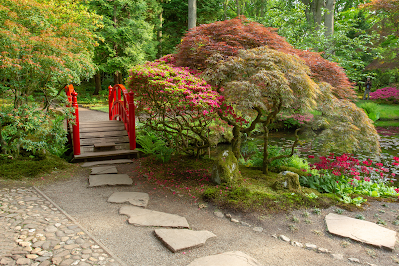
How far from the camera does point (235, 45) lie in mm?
5285

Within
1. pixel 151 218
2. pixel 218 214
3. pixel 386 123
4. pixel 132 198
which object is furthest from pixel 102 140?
pixel 386 123

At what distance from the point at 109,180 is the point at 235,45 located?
3.65 m

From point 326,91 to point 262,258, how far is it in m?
3.60

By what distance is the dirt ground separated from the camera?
2969 mm

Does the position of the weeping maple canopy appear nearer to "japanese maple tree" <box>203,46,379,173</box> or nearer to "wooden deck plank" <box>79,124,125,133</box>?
"japanese maple tree" <box>203,46,379,173</box>

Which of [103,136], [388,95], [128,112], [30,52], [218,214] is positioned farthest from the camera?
[388,95]

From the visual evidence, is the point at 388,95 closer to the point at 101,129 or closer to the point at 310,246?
the point at 101,129

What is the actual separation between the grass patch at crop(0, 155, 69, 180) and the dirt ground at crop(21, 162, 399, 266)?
69 centimetres

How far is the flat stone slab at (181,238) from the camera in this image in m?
3.03

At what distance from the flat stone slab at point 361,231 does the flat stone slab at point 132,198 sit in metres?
2.80

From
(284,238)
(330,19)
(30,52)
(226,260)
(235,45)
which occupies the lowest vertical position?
(284,238)

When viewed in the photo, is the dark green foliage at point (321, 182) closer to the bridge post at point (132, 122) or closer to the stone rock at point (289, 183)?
the stone rock at point (289, 183)

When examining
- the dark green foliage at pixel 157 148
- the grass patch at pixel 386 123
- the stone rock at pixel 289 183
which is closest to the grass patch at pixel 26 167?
the dark green foliage at pixel 157 148

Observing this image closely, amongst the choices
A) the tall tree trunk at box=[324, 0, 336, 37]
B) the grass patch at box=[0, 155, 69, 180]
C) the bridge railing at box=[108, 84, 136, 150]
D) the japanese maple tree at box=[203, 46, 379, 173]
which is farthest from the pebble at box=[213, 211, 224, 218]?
the tall tree trunk at box=[324, 0, 336, 37]
